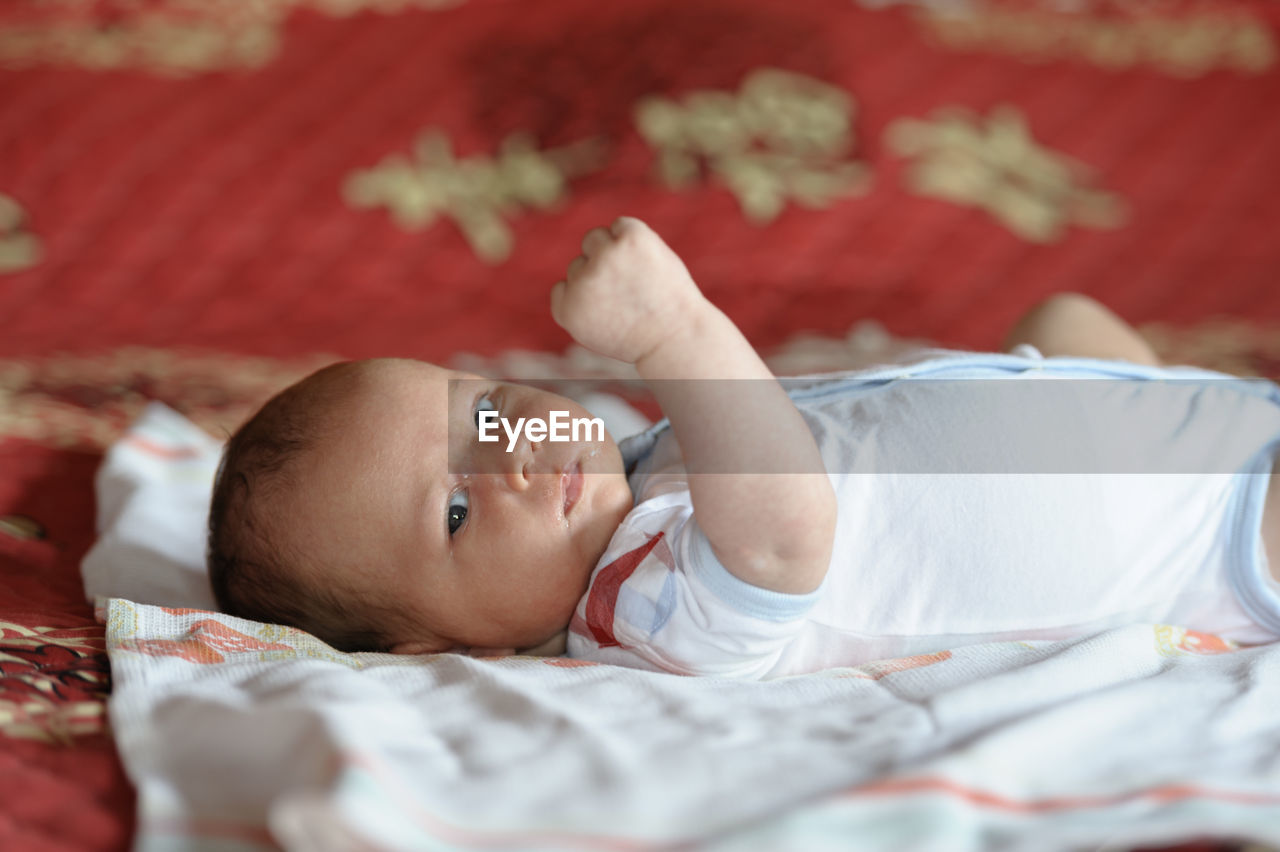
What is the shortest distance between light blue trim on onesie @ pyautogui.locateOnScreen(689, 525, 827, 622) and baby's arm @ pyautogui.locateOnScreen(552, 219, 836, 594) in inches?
1.0

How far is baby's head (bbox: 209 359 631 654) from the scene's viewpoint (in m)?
0.89

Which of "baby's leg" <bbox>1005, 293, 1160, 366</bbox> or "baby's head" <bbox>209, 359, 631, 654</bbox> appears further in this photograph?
"baby's leg" <bbox>1005, 293, 1160, 366</bbox>

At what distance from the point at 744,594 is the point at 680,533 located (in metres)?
0.09

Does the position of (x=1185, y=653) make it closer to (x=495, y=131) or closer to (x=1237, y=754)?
(x=1237, y=754)

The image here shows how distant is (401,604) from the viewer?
91 cm

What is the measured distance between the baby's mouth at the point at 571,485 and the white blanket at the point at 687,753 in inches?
6.4

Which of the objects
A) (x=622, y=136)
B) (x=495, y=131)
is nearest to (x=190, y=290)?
(x=495, y=131)

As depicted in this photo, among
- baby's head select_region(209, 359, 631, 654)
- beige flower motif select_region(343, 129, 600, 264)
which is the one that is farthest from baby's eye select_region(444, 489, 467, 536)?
beige flower motif select_region(343, 129, 600, 264)

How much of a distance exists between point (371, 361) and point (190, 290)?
29.3 inches

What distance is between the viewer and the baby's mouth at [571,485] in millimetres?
903

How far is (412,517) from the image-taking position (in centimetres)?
89

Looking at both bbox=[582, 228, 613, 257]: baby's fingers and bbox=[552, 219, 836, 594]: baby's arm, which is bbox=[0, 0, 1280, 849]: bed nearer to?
bbox=[552, 219, 836, 594]: baby's arm

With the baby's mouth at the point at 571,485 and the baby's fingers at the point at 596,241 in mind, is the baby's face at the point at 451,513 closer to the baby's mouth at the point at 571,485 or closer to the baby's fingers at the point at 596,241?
the baby's mouth at the point at 571,485

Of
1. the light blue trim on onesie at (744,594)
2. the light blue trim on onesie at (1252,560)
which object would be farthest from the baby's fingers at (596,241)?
the light blue trim on onesie at (1252,560)
